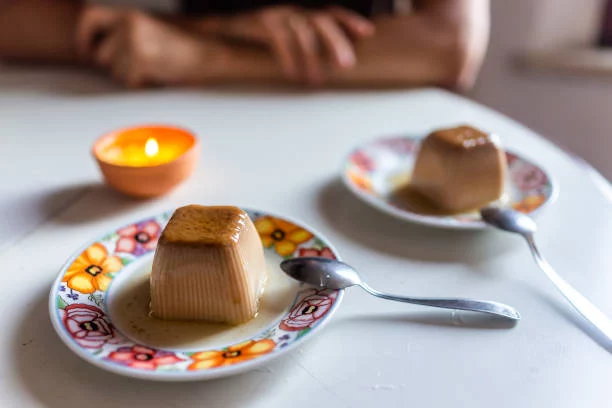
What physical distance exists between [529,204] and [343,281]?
299mm

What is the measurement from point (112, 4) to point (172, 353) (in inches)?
44.4

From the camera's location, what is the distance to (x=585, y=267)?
2.07ft

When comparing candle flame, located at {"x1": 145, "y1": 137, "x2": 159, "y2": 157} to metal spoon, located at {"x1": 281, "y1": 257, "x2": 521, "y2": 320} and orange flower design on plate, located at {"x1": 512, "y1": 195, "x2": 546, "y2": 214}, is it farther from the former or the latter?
orange flower design on plate, located at {"x1": 512, "y1": 195, "x2": 546, "y2": 214}

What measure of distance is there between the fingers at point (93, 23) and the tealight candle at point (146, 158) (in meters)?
0.48

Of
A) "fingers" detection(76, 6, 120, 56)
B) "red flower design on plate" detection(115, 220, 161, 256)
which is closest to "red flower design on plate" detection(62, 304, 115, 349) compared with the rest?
"red flower design on plate" detection(115, 220, 161, 256)

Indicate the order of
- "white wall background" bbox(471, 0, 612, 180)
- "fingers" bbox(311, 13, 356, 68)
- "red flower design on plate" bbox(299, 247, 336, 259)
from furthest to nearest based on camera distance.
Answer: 1. "white wall background" bbox(471, 0, 612, 180)
2. "fingers" bbox(311, 13, 356, 68)
3. "red flower design on plate" bbox(299, 247, 336, 259)

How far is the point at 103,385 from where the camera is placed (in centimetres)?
48

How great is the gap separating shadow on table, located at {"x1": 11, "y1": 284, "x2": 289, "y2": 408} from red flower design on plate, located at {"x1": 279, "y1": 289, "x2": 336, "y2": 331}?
0.11 ft

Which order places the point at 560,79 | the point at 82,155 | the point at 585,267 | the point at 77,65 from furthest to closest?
the point at 560,79, the point at 77,65, the point at 82,155, the point at 585,267

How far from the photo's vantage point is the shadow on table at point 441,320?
1.79 feet

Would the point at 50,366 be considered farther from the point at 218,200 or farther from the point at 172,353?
the point at 218,200

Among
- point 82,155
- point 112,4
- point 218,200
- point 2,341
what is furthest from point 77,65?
point 2,341

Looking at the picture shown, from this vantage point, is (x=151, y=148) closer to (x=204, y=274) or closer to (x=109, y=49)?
(x=204, y=274)

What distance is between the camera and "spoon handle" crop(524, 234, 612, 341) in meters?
0.54
